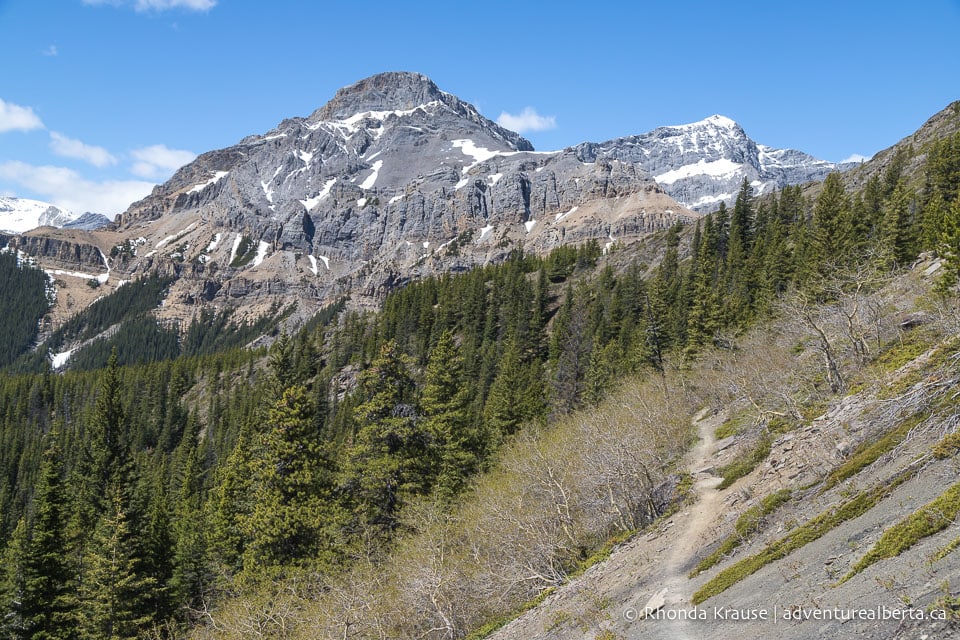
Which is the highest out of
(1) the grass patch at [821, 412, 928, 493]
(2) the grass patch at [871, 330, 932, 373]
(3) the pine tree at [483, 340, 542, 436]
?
(2) the grass patch at [871, 330, 932, 373]

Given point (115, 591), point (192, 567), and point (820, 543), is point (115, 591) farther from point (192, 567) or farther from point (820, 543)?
point (820, 543)

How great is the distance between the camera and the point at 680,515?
20031mm

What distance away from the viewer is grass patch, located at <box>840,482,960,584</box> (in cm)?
912

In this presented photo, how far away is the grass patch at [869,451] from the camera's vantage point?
13.1 meters

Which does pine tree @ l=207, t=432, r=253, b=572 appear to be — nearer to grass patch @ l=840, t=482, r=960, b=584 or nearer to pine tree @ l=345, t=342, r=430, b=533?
pine tree @ l=345, t=342, r=430, b=533

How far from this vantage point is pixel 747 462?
20.2 metres

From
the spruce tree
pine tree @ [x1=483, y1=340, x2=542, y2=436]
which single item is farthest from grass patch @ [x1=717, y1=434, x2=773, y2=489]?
pine tree @ [x1=483, y1=340, x2=542, y2=436]

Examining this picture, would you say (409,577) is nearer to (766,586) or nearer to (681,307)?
(766,586)

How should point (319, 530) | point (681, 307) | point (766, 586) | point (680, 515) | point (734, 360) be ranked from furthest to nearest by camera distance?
point (681, 307) → point (734, 360) → point (319, 530) → point (680, 515) → point (766, 586)

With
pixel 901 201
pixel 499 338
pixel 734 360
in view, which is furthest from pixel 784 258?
pixel 499 338

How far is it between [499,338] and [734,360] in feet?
209

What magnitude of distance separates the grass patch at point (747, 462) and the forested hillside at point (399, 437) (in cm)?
242

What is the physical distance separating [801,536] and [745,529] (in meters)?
2.92

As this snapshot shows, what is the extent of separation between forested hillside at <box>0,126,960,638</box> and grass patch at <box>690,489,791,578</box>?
21.6ft
